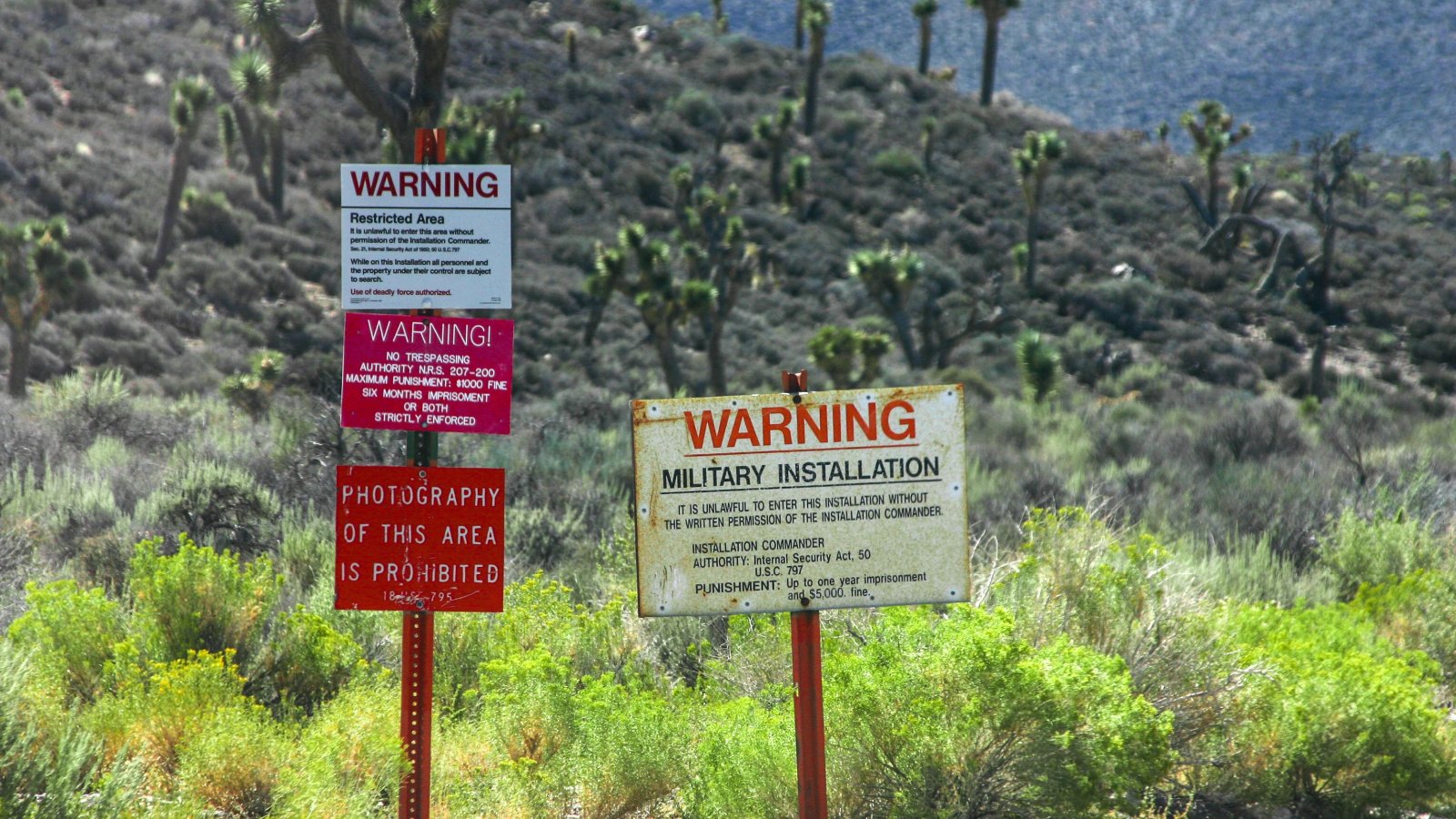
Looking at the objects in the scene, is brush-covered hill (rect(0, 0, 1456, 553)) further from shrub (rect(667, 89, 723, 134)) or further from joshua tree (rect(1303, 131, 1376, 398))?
joshua tree (rect(1303, 131, 1376, 398))

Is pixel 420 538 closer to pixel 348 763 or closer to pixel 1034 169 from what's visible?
pixel 348 763

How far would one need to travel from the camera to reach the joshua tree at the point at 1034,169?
40.9m

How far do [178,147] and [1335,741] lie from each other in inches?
1283

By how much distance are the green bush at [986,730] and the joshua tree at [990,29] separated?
57287mm

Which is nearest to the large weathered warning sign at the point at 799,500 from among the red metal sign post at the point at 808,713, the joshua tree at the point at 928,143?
the red metal sign post at the point at 808,713

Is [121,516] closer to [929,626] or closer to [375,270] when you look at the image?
[375,270]

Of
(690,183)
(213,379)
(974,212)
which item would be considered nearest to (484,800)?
(213,379)

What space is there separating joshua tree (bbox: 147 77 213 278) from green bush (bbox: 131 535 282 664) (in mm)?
28021

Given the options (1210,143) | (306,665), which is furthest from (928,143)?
(306,665)

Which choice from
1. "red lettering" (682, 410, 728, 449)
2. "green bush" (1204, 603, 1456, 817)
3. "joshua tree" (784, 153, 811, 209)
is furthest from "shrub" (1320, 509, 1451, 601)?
"joshua tree" (784, 153, 811, 209)

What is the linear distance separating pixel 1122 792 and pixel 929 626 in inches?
39.6

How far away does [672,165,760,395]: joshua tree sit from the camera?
84.0 ft

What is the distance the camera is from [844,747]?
4.86 meters

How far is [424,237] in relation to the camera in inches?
187
